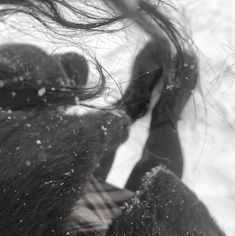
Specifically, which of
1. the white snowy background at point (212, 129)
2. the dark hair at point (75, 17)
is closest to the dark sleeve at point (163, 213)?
the dark hair at point (75, 17)

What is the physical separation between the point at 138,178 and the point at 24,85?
0.65 meters

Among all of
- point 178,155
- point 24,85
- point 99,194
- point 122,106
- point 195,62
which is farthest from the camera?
point 178,155

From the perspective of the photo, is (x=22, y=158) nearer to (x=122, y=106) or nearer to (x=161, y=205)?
(x=161, y=205)

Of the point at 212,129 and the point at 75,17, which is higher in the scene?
the point at 75,17

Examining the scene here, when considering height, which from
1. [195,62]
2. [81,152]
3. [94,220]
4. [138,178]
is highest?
[195,62]

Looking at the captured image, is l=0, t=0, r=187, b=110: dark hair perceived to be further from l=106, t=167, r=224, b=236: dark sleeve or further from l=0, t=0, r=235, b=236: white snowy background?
l=0, t=0, r=235, b=236: white snowy background

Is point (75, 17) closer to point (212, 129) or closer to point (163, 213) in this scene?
point (163, 213)

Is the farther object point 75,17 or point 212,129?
point 212,129

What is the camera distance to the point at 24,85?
3.35 feet

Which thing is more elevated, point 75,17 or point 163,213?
point 75,17

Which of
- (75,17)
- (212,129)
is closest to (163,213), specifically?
(75,17)

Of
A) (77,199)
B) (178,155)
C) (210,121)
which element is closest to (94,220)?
(77,199)

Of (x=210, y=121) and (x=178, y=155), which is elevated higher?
(x=210, y=121)

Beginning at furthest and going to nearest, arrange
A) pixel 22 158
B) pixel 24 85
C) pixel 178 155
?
pixel 178 155
pixel 24 85
pixel 22 158
